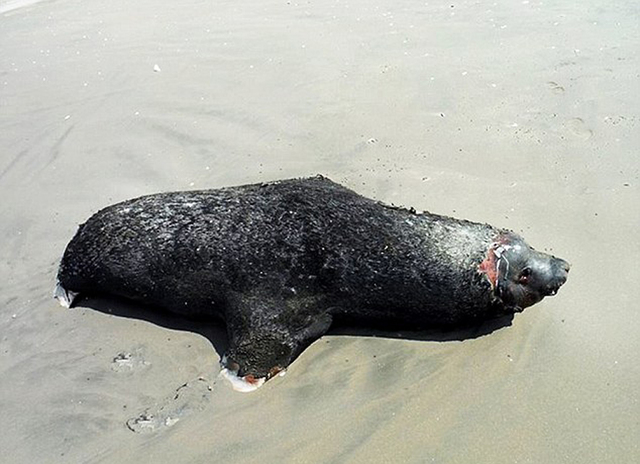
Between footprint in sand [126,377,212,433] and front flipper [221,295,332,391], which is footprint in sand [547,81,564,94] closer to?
front flipper [221,295,332,391]

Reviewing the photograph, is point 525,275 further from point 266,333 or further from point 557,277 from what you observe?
point 266,333

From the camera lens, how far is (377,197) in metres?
6.42

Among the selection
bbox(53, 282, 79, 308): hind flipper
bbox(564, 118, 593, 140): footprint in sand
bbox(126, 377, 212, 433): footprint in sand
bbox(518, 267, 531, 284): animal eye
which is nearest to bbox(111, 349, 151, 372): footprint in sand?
bbox(126, 377, 212, 433): footprint in sand

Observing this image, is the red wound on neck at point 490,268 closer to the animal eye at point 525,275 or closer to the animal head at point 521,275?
the animal head at point 521,275

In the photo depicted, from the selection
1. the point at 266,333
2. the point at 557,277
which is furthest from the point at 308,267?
the point at 557,277

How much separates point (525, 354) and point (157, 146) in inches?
175

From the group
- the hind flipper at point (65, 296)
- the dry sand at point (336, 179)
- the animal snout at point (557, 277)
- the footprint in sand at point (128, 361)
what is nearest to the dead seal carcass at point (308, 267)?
the animal snout at point (557, 277)

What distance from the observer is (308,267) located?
4.91 meters

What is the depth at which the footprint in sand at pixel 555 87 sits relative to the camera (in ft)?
25.6

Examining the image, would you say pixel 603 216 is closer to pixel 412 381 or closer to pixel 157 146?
pixel 412 381

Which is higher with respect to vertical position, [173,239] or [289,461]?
[173,239]

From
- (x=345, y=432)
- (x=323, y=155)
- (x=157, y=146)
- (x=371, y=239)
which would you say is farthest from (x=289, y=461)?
(x=157, y=146)

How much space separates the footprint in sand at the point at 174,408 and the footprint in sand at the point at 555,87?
496 cm

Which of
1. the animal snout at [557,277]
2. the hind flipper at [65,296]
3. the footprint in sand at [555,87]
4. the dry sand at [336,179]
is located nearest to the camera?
the dry sand at [336,179]
